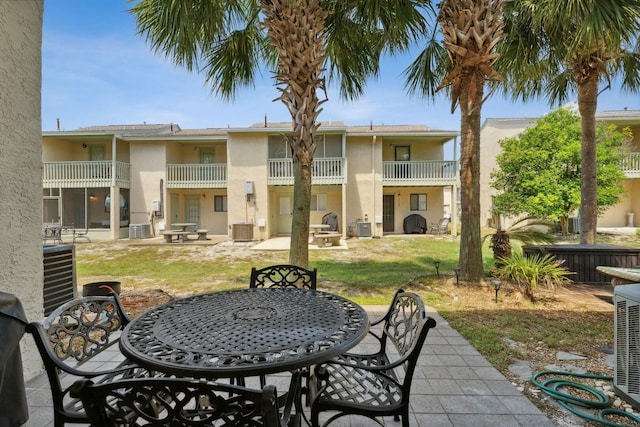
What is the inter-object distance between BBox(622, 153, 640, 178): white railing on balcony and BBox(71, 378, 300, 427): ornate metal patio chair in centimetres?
2321

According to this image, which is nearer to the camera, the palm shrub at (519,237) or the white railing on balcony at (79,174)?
the palm shrub at (519,237)

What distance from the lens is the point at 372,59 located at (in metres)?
6.54

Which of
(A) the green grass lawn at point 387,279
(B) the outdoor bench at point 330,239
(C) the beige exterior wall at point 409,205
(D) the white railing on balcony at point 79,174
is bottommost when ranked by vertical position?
(A) the green grass lawn at point 387,279

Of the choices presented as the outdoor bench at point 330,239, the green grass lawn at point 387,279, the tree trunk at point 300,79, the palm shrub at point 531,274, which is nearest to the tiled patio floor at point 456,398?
the green grass lawn at point 387,279

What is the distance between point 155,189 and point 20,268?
15.9 meters

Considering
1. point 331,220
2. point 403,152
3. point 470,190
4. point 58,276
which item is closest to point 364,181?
point 331,220

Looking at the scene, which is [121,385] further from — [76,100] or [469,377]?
[76,100]

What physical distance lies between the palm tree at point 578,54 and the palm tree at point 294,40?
2.16m

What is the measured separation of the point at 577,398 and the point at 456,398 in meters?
1.03

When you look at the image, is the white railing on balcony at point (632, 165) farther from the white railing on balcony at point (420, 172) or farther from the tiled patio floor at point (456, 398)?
the tiled patio floor at point (456, 398)

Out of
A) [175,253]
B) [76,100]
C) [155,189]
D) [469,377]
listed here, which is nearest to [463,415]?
[469,377]

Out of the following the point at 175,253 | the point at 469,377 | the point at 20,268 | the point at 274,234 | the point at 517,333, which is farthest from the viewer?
the point at 274,234

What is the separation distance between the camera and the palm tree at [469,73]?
560 cm

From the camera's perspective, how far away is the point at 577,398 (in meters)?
2.69
